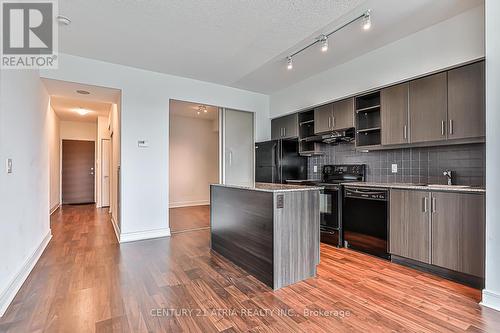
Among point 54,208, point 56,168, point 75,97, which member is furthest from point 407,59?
point 56,168

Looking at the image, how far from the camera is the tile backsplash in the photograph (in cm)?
273

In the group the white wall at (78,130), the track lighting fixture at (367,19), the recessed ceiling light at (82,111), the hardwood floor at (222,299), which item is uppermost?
the track lighting fixture at (367,19)

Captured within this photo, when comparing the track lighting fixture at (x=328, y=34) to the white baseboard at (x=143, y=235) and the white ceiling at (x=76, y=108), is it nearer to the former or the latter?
the white baseboard at (x=143, y=235)

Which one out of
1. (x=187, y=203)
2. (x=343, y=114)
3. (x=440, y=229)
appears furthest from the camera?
(x=187, y=203)

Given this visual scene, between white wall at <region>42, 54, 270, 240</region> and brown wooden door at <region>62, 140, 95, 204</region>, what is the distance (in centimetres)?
500

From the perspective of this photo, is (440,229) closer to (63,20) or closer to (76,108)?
(63,20)

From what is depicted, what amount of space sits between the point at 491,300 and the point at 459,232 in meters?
0.59

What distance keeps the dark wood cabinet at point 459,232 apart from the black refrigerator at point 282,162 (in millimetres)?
2542

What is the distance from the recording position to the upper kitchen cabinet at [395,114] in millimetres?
3070

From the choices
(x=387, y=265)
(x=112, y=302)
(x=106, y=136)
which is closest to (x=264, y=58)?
(x=387, y=265)

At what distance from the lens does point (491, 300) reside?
1.98 m

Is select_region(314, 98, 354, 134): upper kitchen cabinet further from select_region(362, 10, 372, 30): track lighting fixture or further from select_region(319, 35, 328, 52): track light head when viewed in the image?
select_region(362, 10, 372, 30): track lighting fixture

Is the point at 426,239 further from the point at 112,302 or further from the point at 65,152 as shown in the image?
the point at 65,152

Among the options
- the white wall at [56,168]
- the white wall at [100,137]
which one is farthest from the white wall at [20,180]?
the white wall at [100,137]
